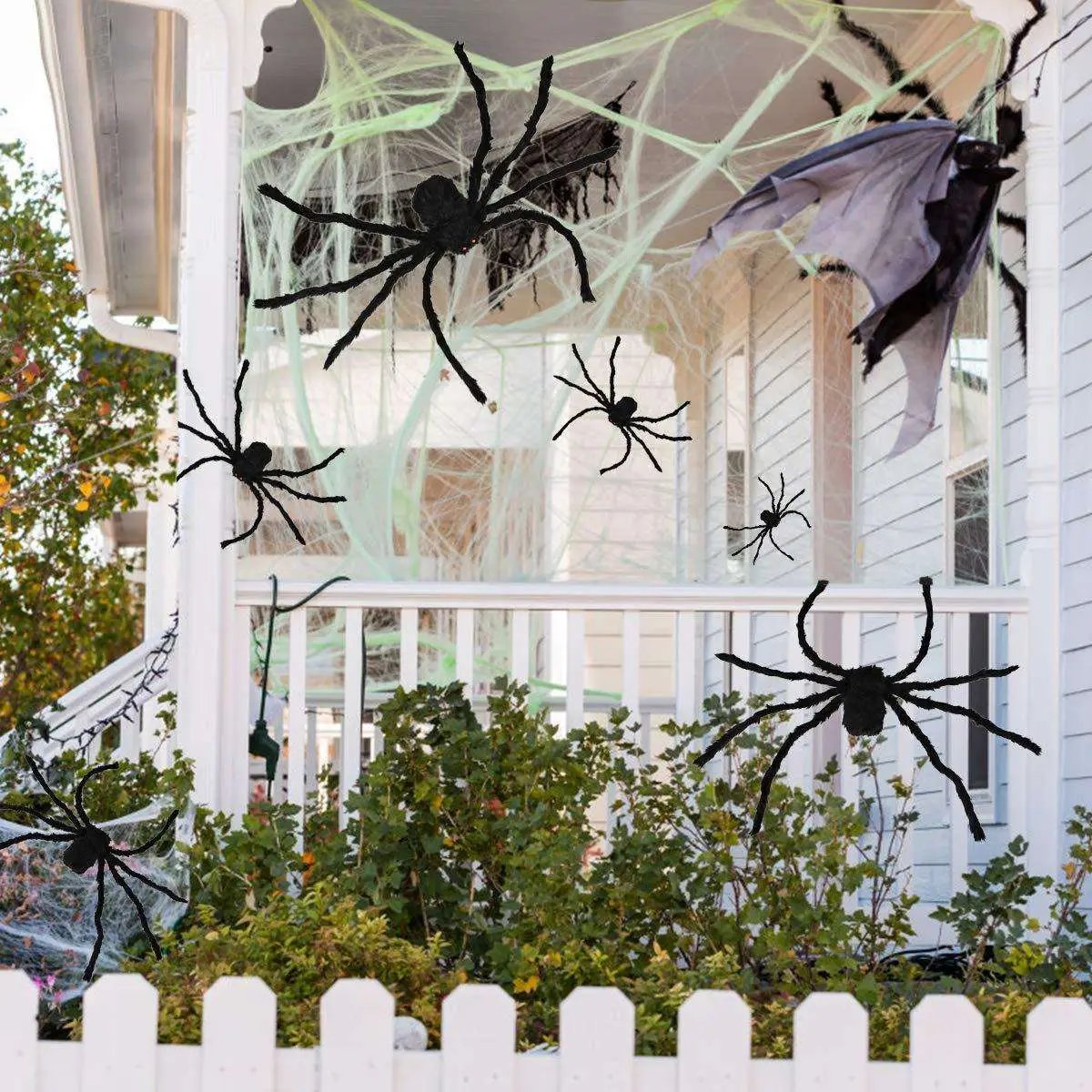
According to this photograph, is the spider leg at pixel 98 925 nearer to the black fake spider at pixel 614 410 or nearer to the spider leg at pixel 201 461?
the spider leg at pixel 201 461

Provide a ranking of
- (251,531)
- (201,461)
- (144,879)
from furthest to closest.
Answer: (251,531), (201,461), (144,879)

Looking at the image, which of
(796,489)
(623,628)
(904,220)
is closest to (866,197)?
(904,220)

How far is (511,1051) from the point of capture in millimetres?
2490

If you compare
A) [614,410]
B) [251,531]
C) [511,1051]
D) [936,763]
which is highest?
[614,410]

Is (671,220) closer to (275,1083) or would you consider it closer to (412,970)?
(412,970)

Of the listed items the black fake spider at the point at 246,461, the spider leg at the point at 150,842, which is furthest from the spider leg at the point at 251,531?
the spider leg at the point at 150,842

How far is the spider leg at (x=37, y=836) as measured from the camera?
376cm

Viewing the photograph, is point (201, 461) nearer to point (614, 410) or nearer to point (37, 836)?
point (37, 836)

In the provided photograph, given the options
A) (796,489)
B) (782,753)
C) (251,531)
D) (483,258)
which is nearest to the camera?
(782,753)

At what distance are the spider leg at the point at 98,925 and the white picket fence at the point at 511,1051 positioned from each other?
1.11 metres

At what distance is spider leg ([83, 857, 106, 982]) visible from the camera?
11.9 ft

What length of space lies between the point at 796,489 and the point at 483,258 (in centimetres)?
151

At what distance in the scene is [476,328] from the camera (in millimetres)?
4977

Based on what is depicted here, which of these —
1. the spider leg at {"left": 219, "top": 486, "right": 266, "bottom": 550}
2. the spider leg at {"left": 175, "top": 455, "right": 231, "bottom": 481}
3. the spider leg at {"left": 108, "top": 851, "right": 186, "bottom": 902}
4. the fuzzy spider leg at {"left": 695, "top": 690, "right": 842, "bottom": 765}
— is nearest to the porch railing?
the spider leg at {"left": 219, "top": 486, "right": 266, "bottom": 550}
